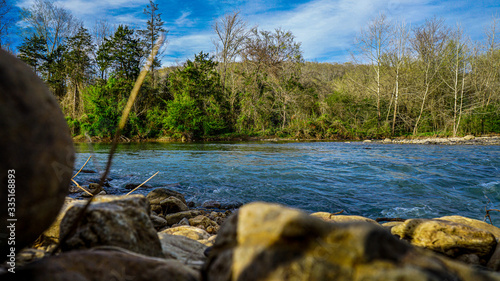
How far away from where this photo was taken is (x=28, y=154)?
3.41 ft

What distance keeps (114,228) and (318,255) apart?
3.37 ft

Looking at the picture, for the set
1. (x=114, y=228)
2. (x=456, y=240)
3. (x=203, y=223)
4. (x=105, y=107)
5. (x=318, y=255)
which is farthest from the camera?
(x=105, y=107)

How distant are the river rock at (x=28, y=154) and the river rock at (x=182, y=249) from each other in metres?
0.64

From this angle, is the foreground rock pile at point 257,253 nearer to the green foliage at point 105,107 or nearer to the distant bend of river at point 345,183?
the distant bend of river at point 345,183

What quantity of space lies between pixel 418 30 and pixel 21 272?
33988 millimetres

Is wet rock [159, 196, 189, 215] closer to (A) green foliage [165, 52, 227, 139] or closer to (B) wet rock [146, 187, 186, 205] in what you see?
(B) wet rock [146, 187, 186, 205]

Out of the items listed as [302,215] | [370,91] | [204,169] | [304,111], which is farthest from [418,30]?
[302,215]

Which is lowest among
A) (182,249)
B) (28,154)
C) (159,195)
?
(159,195)

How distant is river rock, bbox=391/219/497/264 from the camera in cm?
213

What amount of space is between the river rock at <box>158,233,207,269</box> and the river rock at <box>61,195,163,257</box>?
12 centimetres

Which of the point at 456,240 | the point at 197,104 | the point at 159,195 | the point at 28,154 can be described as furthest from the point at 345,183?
the point at 197,104

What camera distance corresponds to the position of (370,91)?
30.5 meters

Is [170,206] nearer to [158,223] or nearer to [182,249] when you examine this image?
[158,223]

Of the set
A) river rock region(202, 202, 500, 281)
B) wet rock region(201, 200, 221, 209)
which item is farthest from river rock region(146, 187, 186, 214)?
river rock region(202, 202, 500, 281)
